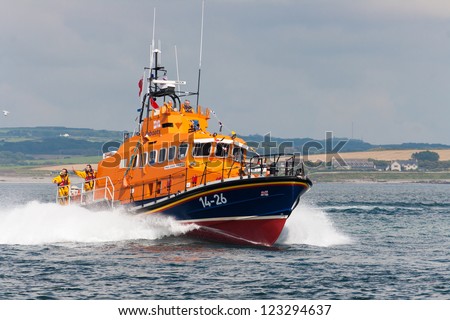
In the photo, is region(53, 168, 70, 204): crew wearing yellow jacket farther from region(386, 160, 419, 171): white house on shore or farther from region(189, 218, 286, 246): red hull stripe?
region(386, 160, 419, 171): white house on shore

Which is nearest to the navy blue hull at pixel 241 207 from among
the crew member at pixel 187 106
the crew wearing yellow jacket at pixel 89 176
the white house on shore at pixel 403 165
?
the crew member at pixel 187 106

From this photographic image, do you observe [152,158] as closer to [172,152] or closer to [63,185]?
[172,152]

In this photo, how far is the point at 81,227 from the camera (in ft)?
84.1

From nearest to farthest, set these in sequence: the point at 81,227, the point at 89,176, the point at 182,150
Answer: the point at 182,150 < the point at 81,227 < the point at 89,176

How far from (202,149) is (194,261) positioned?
15.9 ft

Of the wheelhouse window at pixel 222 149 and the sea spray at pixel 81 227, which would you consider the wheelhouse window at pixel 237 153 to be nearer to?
the wheelhouse window at pixel 222 149

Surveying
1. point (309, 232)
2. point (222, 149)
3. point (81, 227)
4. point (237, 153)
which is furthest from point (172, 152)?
point (309, 232)

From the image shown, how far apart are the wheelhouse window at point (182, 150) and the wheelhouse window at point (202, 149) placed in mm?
258

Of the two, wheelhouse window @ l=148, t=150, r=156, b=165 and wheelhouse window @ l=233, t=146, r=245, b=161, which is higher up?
wheelhouse window @ l=233, t=146, r=245, b=161

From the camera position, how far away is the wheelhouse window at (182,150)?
2423cm

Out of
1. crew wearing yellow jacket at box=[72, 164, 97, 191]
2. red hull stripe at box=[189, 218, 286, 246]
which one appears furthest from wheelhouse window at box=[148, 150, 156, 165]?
crew wearing yellow jacket at box=[72, 164, 97, 191]

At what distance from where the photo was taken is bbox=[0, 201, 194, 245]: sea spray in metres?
24.4
